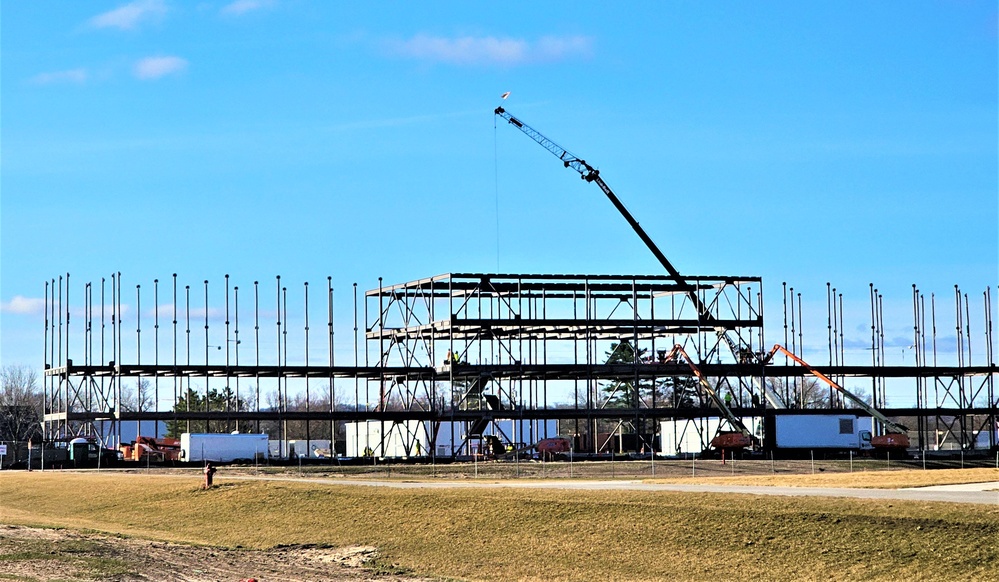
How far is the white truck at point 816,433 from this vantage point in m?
88.6

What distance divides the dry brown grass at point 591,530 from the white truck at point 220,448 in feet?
109

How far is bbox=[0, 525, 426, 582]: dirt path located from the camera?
32.4 m

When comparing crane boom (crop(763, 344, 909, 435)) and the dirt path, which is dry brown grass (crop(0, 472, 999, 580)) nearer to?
the dirt path

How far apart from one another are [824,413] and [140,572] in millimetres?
64607

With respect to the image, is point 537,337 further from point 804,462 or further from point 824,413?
point 804,462

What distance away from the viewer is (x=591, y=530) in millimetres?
37969

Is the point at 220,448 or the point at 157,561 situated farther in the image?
the point at 220,448

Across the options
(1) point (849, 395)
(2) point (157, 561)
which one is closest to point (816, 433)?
(1) point (849, 395)

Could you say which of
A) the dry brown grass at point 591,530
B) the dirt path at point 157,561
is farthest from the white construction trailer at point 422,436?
the dirt path at point 157,561

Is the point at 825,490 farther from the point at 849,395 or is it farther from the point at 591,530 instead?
the point at 849,395

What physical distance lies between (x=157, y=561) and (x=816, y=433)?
200 feet

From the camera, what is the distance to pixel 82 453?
83438mm

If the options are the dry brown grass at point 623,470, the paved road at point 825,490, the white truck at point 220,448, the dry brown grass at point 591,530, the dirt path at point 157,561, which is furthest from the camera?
the white truck at point 220,448

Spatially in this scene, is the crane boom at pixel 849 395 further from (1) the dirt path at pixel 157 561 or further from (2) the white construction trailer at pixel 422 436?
(1) the dirt path at pixel 157 561
